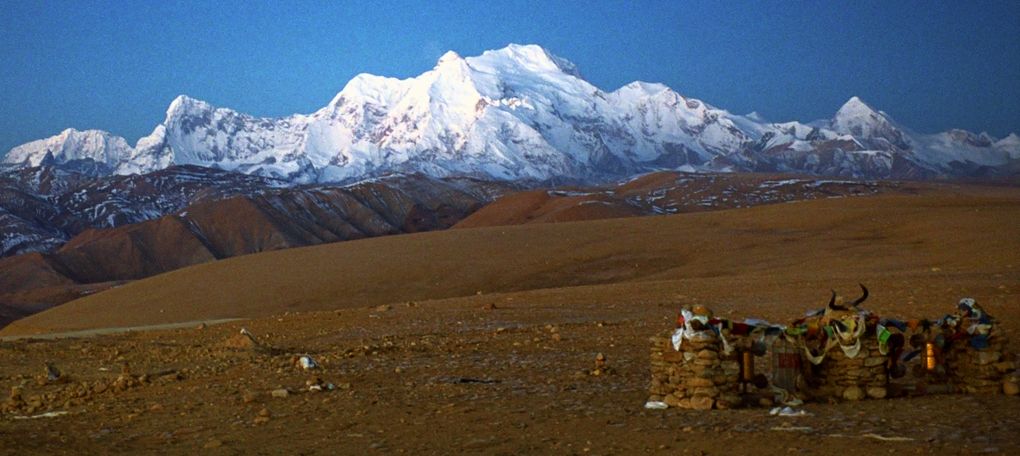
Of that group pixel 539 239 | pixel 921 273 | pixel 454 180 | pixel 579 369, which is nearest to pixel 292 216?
pixel 454 180

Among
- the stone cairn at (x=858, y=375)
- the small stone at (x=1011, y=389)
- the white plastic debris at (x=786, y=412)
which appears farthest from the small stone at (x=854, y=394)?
the small stone at (x=1011, y=389)

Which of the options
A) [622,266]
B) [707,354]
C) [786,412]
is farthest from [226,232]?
[786,412]

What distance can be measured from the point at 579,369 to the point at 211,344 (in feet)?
25.3

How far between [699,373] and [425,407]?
2.79 metres

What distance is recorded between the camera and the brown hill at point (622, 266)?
24828 millimetres

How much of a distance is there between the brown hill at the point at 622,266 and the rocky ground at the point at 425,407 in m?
7.55

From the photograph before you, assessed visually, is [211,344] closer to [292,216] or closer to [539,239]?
[539,239]

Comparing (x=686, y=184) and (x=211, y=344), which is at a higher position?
(x=686, y=184)

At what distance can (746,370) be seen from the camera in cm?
1071

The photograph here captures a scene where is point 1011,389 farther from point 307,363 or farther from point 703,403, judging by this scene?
point 307,363

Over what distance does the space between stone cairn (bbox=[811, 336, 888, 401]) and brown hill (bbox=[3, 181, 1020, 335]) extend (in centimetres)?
1004

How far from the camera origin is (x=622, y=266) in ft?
117

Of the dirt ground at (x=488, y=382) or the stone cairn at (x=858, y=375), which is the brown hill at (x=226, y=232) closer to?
the dirt ground at (x=488, y=382)

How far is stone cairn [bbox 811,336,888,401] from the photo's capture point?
10.8 meters
